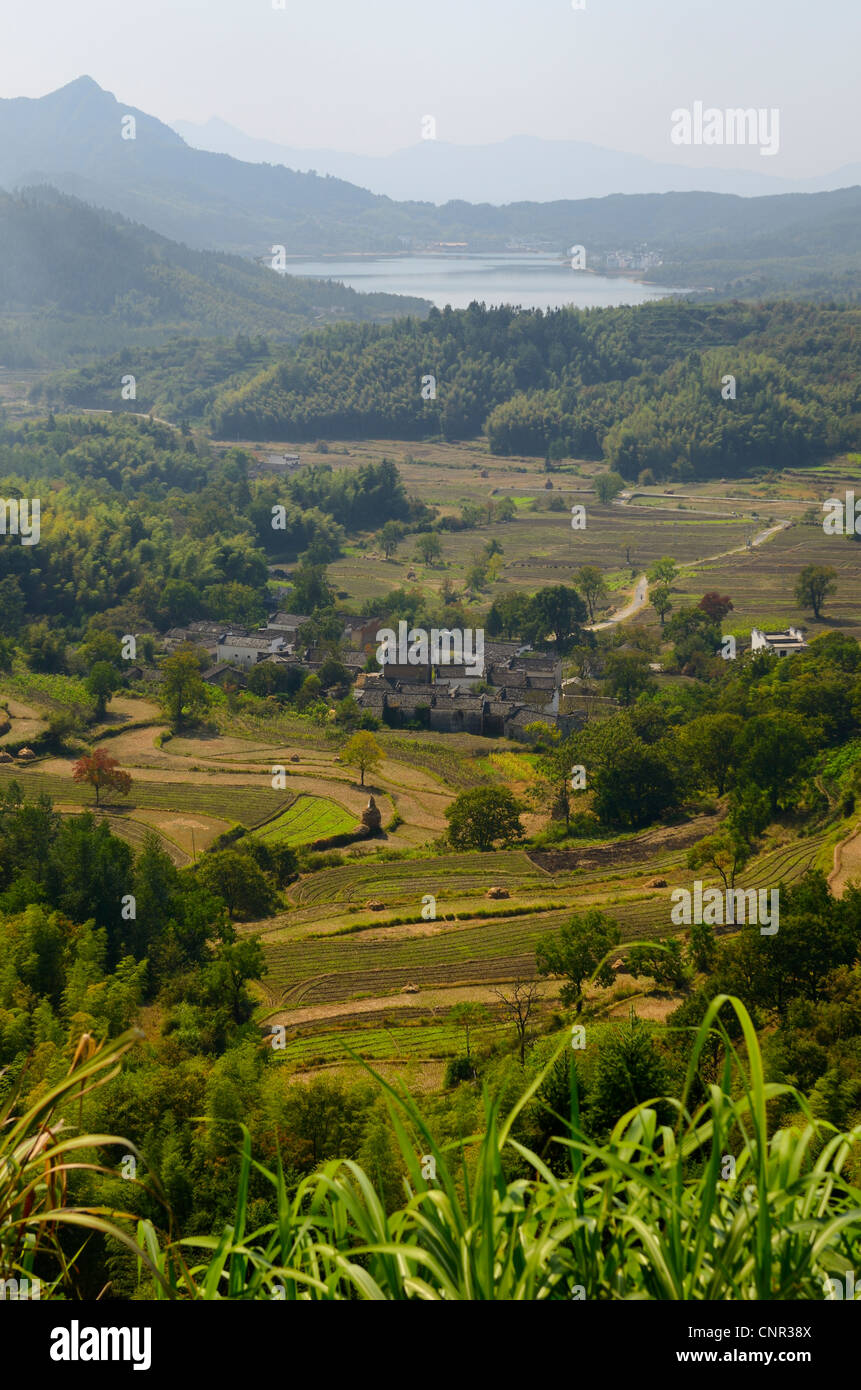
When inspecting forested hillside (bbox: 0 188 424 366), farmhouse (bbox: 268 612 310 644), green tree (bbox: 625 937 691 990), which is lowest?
green tree (bbox: 625 937 691 990)

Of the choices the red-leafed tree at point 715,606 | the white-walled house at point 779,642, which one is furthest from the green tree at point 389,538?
the white-walled house at point 779,642

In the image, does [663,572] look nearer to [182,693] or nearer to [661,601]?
[661,601]

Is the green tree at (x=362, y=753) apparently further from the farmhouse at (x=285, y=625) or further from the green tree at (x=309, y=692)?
the farmhouse at (x=285, y=625)

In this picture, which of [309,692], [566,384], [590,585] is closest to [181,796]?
[309,692]

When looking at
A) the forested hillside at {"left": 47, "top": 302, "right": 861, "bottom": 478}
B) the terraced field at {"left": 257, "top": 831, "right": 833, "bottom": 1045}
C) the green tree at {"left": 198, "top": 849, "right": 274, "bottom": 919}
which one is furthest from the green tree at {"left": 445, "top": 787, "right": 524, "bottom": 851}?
the forested hillside at {"left": 47, "top": 302, "right": 861, "bottom": 478}

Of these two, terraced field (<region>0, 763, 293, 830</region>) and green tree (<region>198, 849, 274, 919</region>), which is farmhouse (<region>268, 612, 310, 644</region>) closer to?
terraced field (<region>0, 763, 293, 830</region>)
